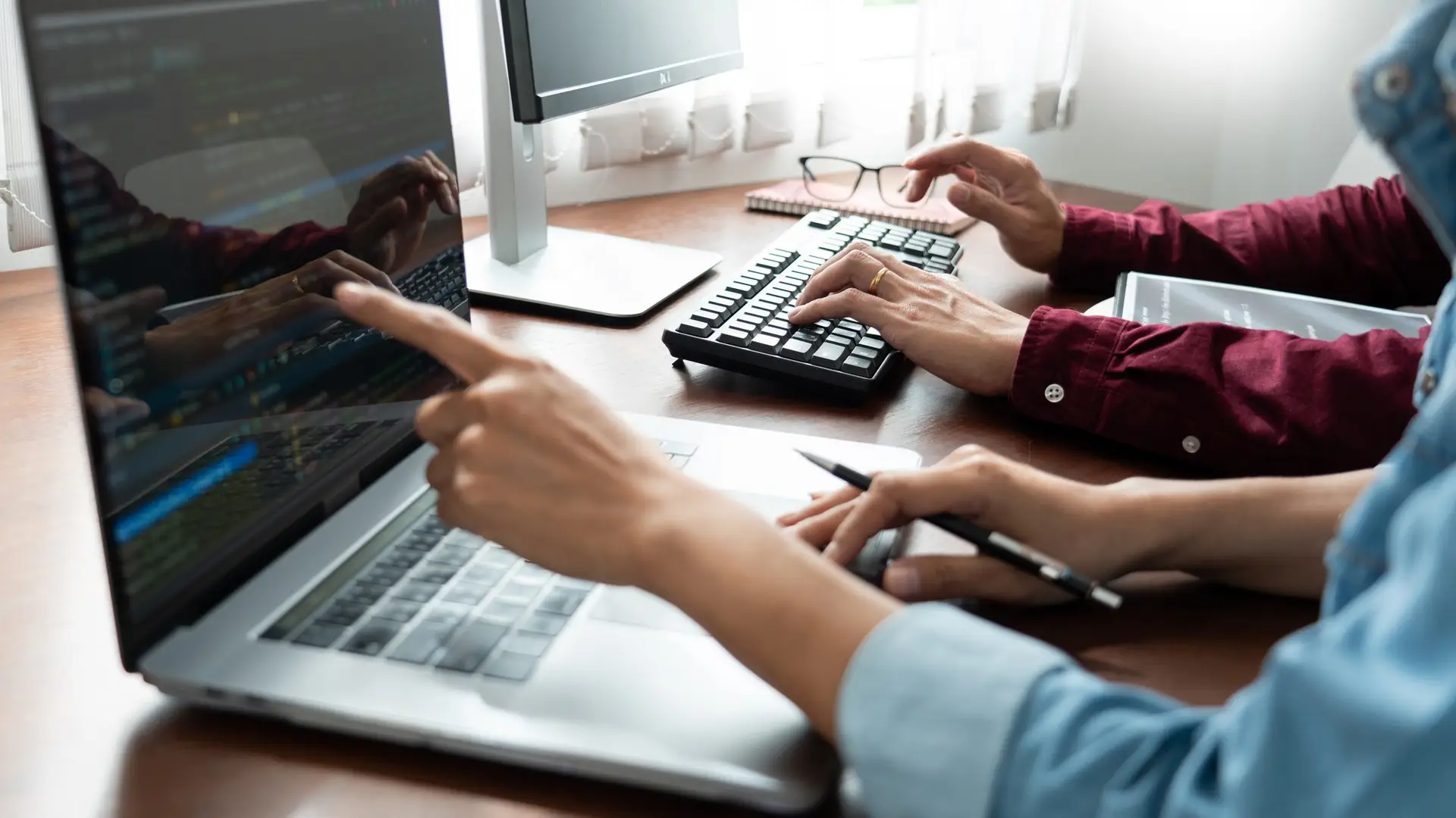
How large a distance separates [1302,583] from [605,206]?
0.99 m

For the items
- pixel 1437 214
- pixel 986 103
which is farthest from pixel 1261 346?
pixel 986 103

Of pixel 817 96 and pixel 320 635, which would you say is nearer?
pixel 320 635

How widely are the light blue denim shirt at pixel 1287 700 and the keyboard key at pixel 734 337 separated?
1.47 feet

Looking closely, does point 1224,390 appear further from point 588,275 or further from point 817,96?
point 817,96

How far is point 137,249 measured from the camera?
495 millimetres

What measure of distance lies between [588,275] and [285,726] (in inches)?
26.4

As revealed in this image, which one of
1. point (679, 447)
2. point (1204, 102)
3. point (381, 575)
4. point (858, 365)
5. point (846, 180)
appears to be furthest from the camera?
point (1204, 102)

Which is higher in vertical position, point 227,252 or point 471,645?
point 227,252

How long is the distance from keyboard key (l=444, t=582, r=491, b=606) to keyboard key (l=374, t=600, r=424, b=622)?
0.02m

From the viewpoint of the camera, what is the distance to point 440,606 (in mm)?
562

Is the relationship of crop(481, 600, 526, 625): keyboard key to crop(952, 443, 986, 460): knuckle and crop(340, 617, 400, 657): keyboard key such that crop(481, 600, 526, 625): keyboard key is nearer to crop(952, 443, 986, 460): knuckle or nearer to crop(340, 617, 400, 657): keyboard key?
crop(340, 617, 400, 657): keyboard key

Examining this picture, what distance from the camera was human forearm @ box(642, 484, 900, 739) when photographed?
0.47 m

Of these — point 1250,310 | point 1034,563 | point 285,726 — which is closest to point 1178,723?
point 1034,563

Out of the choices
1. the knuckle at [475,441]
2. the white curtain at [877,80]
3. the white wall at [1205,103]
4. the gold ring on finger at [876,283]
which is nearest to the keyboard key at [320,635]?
the knuckle at [475,441]
